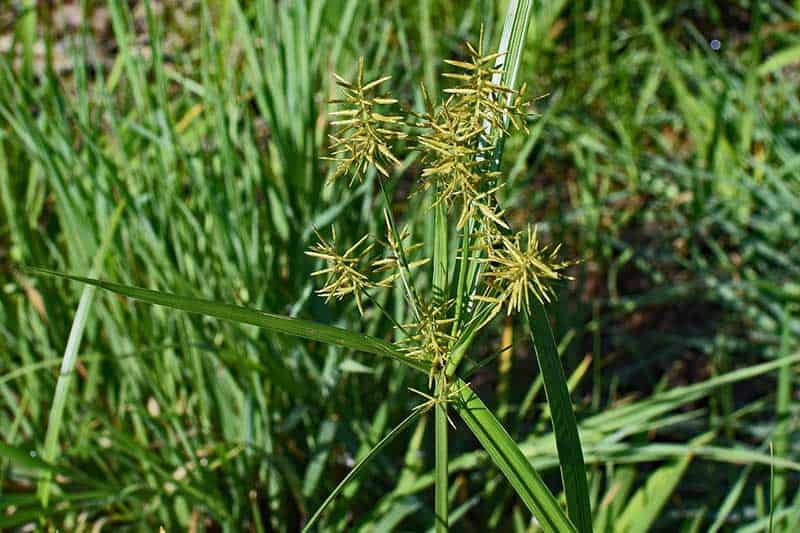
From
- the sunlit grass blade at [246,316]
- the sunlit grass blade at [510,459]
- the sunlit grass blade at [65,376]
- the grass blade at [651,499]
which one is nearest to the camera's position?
the sunlit grass blade at [246,316]

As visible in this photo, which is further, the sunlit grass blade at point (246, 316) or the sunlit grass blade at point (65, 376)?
the sunlit grass blade at point (65, 376)

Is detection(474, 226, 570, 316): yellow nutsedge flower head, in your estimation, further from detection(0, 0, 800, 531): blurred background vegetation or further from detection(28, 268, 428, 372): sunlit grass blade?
detection(0, 0, 800, 531): blurred background vegetation

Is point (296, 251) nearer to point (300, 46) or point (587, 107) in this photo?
point (300, 46)

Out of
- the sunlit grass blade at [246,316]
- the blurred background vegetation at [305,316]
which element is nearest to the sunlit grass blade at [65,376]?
the blurred background vegetation at [305,316]

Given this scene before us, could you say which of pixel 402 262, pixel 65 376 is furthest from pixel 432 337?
pixel 65 376

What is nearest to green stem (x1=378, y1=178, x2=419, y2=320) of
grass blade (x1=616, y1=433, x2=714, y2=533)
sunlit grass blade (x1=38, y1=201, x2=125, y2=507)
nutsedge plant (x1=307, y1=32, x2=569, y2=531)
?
nutsedge plant (x1=307, y1=32, x2=569, y2=531)

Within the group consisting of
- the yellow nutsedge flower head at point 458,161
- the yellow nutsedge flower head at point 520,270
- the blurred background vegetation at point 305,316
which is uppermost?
the yellow nutsedge flower head at point 458,161

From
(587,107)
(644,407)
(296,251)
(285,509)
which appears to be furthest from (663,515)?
(587,107)

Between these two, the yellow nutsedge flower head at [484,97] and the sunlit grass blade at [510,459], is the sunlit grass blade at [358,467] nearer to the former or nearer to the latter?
the sunlit grass blade at [510,459]
